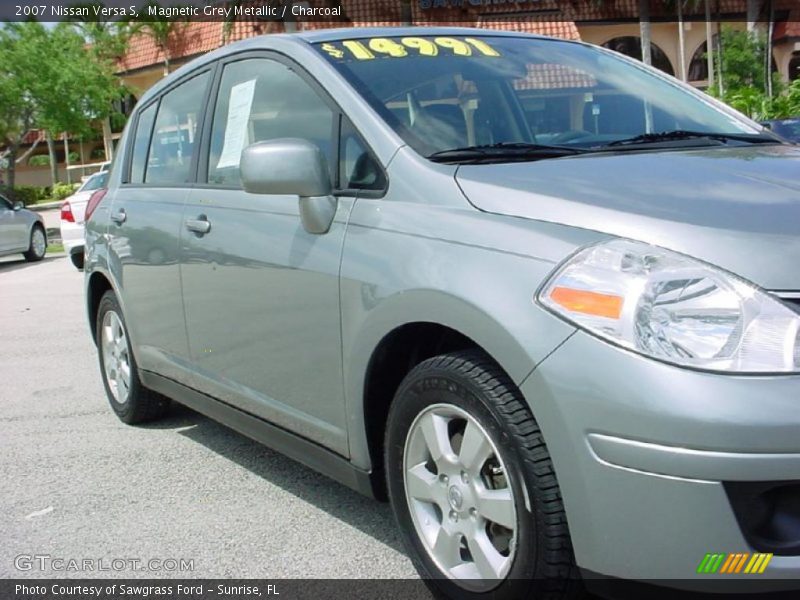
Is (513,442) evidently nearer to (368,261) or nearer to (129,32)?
(368,261)

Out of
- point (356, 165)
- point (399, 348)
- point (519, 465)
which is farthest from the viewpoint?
point (356, 165)

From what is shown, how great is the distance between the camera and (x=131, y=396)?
514 centimetres

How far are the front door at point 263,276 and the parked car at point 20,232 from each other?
14.2 m

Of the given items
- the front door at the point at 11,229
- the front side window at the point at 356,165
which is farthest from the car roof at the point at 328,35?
the front door at the point at 11,229

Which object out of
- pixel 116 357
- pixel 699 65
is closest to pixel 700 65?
pixel 699 65

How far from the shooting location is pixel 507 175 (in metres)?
2.78

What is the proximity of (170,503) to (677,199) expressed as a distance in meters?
2.57

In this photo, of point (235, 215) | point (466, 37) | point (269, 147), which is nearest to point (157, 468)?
point (235, 215)

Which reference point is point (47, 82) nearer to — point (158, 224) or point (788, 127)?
point (788, 127)

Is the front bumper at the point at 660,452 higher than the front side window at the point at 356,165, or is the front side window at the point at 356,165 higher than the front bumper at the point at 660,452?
the front side window at the point at 356,165

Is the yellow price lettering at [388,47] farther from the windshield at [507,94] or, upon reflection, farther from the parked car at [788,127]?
the parked car at [788,127]

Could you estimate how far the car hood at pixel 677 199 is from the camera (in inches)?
89.0

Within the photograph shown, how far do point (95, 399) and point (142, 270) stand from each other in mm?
1816

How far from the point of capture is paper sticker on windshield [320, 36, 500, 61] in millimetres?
3569
